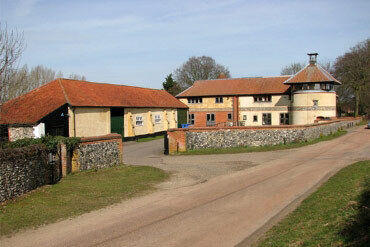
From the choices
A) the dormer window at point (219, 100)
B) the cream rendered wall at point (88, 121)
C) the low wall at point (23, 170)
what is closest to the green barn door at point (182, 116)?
the dormer window at point (219, 100)

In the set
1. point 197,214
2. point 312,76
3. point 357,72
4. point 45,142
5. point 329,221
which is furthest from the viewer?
point 357,72

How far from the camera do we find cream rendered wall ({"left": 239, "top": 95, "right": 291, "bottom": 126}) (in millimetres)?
45250

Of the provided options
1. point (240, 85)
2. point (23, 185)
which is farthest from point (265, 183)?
point (240, 85)

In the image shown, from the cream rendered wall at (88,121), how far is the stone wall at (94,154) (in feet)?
30.2

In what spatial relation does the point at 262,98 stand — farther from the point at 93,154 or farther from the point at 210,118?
the point at 93,154

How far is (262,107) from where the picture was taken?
46625mm

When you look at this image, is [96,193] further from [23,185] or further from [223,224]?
[223,224]

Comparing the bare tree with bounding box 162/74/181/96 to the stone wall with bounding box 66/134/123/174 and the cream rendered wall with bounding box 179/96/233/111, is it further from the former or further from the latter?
the stone wall with bounding box 66/134/123/174

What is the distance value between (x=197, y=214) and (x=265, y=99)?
3834 cm

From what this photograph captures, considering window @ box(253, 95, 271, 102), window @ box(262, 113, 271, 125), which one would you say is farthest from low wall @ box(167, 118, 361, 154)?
window @ box(253, 95, 271, 102)

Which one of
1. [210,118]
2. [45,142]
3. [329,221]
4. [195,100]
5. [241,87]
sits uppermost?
[241,87]

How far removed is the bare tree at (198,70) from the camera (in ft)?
240

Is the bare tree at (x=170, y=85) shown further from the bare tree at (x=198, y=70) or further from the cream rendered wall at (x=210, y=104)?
the cream rendered wall at (x=210, y=104)

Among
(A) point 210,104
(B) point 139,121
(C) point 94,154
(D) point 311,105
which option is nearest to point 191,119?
(A) point 210,104
